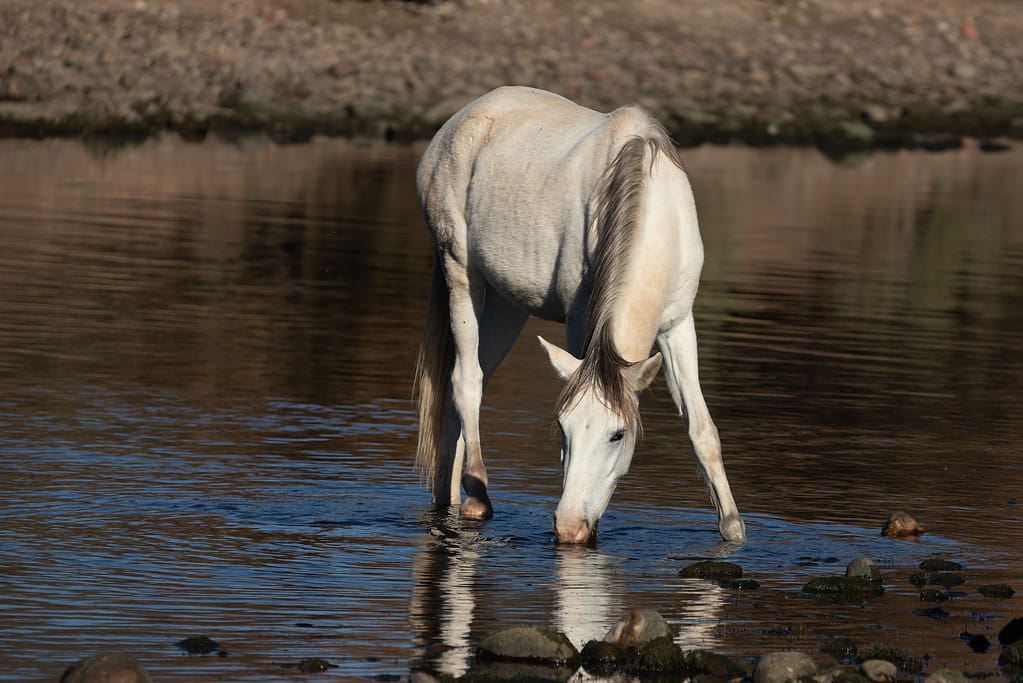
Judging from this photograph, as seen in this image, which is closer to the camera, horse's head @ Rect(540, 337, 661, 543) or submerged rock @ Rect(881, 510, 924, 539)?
horse's head @ Rect(540, 337, 661, 543)

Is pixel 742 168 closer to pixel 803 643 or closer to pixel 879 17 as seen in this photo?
pixel 879 17

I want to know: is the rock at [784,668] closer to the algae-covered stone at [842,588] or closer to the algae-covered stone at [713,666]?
the algae-covered stone at [713,666]

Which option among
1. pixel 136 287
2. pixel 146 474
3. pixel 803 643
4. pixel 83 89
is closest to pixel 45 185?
pixel 136 287

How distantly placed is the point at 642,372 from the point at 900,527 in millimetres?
1722

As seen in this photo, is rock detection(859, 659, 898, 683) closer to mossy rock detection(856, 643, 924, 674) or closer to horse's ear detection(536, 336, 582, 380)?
mossy rock detection(856, 643, 924, 674)

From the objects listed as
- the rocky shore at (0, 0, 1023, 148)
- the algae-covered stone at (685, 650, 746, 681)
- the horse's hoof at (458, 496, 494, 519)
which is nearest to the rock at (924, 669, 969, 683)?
the algae-covered stone at (685, 650, 746, 681)

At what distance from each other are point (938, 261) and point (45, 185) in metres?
9.89

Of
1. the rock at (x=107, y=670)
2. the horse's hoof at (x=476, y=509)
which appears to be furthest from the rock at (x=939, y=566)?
the rock at (x=107, y=670)

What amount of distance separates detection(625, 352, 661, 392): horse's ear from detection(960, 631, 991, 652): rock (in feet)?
5.19

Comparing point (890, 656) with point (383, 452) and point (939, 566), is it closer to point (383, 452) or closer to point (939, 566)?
point (939, 566)

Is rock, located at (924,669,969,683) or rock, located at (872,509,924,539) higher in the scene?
rock, located at (924,669,969,683)

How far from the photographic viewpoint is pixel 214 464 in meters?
9.34

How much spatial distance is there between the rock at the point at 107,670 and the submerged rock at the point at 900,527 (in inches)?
159

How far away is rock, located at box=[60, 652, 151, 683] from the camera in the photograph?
5473mm
